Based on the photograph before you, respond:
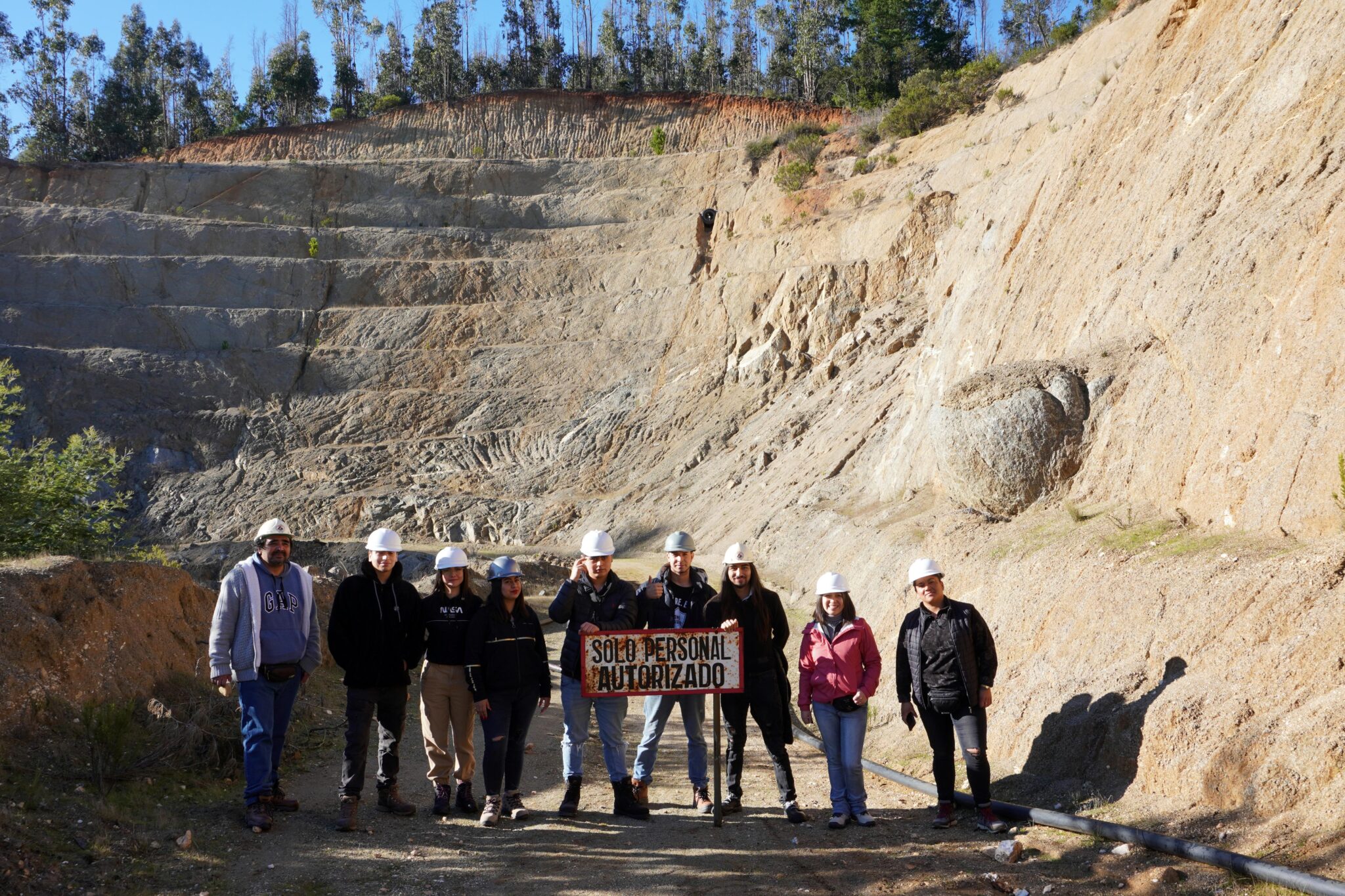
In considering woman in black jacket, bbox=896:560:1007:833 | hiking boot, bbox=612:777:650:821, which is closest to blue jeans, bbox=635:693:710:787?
hiking boot, bbox=612:777:650:821

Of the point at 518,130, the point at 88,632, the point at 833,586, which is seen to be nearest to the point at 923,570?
the point at 833,586

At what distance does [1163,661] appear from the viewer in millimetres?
7410

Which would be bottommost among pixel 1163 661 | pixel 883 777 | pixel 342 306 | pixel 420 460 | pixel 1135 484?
pixel 883 777

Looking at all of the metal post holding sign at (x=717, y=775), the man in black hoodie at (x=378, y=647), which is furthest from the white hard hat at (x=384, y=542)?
the metal post holding sign at (x=717, y=775)

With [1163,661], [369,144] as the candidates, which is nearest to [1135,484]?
[1163,661]

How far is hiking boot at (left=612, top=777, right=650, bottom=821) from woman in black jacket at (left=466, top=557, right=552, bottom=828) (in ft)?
2.14

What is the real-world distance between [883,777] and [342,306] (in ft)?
133

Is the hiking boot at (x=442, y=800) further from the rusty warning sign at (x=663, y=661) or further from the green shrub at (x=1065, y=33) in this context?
the green shrub at (x=1065, y=33)

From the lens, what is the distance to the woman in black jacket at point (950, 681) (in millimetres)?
6988

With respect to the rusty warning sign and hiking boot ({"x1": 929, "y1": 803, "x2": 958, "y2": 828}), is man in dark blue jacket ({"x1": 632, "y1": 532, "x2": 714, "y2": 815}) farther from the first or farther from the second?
hiking boot ({"x1": 929, "y1": 803, "x2": 958, "y2": 828})

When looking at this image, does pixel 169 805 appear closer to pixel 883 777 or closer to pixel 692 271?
pixel 883 777

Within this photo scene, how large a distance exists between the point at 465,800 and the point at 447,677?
2.99ft

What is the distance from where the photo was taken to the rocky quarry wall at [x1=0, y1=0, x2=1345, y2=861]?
7883 millimetres

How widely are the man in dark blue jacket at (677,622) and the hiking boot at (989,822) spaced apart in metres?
1.86
